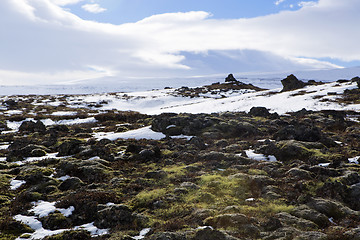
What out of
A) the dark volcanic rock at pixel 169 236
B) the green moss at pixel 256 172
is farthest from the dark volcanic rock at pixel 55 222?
the green moss at pixel 256 172

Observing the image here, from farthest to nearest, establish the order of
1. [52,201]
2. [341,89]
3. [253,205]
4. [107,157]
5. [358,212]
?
[341,89] < [107,157] < [52,201] < [253,205] < [358,212]

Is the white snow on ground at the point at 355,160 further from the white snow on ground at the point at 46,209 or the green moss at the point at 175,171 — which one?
the white snow on ground at the point at 46,209

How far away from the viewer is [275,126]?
91.0ft

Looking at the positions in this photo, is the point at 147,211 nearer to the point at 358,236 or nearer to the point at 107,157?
the point at 358,236

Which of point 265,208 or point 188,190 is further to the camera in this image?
point 188,190

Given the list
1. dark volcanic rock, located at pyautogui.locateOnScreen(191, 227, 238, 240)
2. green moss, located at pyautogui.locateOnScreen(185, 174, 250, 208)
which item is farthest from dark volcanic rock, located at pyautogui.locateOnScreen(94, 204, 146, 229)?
dark volcanic rock, located at pyautogui.locateOnScreen(191, 227, 238, 240)

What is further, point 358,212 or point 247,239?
point 358,212

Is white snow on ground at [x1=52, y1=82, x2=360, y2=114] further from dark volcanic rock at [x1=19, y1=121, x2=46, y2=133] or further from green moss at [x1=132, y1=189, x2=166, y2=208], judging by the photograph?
green moss at [x1=132, y1=189, x2=166, y2=208]

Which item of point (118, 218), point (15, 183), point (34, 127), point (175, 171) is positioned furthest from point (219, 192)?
point (34, 127)

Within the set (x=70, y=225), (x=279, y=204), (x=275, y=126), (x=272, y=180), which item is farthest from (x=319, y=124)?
(x=70, y=225)

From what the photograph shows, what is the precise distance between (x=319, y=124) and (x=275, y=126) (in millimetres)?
5566

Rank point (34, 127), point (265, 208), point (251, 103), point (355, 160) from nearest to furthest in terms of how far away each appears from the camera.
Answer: point (265, 208), point (355, 160), point (34, 127), point (251, 103)

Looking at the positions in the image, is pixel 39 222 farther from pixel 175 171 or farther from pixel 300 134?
pixel 300 134

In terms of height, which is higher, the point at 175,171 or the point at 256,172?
the point at 256,172
